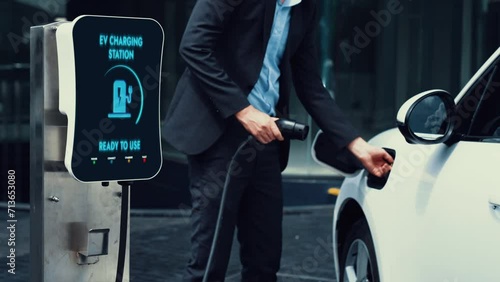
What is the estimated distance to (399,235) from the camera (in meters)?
3.47

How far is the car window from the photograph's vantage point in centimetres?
324

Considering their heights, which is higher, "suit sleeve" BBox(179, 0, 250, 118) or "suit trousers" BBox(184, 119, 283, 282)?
"suit sleeve" BBox(179, 0, 250, 118)

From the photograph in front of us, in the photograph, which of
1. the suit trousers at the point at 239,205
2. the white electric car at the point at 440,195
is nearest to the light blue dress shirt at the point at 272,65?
the suit trousers at the point at 239,205

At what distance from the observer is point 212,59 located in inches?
139

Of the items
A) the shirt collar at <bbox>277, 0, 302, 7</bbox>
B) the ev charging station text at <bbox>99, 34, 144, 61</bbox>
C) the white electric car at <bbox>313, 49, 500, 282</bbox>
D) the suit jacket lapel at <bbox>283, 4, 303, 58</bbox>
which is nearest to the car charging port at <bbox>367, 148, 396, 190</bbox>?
the white electric car at <bbox>313, 49, 500, 282</bbox>

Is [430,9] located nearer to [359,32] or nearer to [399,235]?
[359,32]

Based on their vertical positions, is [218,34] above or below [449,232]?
above

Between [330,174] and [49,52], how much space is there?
7327 millimetres

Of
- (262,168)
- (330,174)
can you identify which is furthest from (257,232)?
(330,174)

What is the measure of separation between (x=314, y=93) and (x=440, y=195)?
0.94 metres

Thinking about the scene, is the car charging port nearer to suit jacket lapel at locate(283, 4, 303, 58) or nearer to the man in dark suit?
the man in dark suit

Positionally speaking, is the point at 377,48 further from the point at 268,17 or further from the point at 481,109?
the point at 481,109

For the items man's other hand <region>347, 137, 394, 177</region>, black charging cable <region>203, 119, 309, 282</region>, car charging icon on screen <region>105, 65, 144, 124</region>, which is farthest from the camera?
man's other hand <region>347, 137, 394, 177</region>

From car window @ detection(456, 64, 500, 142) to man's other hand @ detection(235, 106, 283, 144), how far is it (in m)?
0.66
